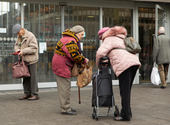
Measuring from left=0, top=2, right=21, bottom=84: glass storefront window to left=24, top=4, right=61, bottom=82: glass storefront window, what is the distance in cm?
56

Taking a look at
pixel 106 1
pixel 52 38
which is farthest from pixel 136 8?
pixel 52 38

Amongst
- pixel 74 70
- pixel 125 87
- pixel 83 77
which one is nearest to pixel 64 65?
pixel 74 70

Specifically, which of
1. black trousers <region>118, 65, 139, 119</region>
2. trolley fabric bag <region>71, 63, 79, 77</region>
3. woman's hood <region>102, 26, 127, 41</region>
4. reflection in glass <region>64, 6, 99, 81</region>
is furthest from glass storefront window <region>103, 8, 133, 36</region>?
black trousers <region>118, 65, 139, 119</region>

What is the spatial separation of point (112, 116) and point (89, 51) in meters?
5.41

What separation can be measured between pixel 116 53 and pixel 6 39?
5.74 m

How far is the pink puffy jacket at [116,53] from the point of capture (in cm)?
476

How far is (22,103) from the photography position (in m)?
6.77

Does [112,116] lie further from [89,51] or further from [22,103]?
[89,51]

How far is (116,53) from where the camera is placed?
4824 millimetres

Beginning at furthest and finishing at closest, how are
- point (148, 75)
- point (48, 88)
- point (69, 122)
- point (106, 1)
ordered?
1. point (148, 75)
2. point (106, 1)
3. point (48, 88)
4. point (69, 122)

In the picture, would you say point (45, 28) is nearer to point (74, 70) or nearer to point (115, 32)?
point (74, 70)

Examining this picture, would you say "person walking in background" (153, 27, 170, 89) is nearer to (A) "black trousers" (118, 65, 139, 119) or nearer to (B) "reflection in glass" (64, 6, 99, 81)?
(B) "reflection in glass" (64, 6, 99, 81)

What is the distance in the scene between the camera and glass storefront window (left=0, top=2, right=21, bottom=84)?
9422 mm

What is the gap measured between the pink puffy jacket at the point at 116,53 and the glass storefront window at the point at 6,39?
214 inches
